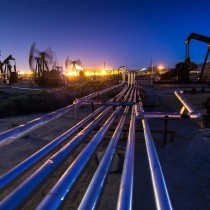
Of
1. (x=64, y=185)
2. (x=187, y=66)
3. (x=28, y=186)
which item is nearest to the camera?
(x=28, y=186)

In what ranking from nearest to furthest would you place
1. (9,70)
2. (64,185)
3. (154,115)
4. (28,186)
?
(28,186) < (64,185) < (154,115) < (9,70)

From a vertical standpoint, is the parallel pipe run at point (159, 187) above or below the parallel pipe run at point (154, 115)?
below

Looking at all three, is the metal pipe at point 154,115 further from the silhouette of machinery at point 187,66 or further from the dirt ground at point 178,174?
the silhouette of machinery at point 187,66

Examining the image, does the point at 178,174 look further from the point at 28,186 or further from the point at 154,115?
the point at 28,186

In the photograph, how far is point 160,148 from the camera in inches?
283

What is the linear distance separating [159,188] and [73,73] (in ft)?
225

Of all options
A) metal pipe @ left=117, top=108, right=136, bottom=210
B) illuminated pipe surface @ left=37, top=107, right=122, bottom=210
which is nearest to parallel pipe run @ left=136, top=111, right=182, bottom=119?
metal pipe @ left=117, top=108, right=136, bottom=210

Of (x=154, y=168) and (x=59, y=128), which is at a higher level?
(x=154, y=168)

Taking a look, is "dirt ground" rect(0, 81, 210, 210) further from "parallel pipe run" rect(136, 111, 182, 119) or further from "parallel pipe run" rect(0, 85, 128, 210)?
"parallel pipe run" rect(0, 85, 128, 210)

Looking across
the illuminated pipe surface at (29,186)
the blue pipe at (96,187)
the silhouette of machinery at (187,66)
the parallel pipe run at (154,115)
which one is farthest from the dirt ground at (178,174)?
the silhouette of machinery at (187,66)

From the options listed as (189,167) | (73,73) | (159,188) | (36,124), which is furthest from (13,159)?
(73,73)

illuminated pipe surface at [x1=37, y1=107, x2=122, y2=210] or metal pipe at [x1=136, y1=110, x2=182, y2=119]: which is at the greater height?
metal pipe at [x1=136, y1=110, x2=182, y2=119]

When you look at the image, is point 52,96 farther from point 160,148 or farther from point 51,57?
point 51,57

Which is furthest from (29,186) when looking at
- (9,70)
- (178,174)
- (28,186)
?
(9,70)
